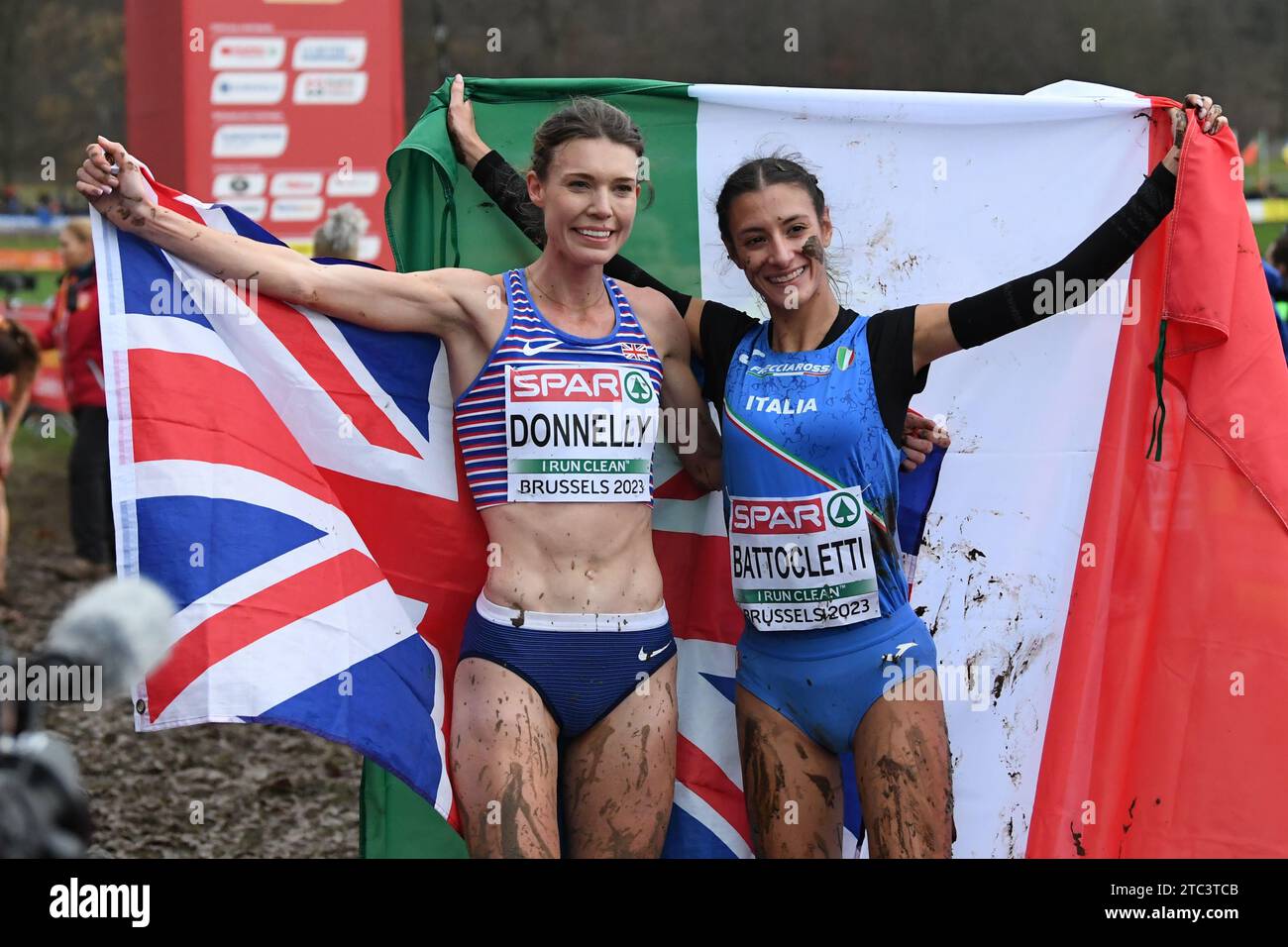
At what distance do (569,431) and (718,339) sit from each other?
59 centimetres

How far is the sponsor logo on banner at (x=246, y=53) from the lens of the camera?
907 centimetres

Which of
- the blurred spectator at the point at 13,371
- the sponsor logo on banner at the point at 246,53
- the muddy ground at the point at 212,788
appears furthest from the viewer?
the sponsor logo on banner at the point at 246,53

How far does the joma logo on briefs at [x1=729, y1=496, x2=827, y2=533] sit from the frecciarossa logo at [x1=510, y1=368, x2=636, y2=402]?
1.57ft

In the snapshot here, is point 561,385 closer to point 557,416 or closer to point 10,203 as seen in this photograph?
point 557,416

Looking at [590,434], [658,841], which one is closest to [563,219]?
[590,434]

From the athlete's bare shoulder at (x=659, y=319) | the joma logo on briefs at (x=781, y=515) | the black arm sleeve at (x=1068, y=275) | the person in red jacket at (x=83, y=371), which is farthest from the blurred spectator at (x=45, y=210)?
the black arm sleeve at (x=1068, y=275)

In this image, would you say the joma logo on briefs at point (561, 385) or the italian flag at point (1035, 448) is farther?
the italian flag at point (1035, 448)

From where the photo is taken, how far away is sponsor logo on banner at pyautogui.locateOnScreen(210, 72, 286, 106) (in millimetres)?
9117

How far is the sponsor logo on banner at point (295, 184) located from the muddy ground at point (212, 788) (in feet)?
10.7

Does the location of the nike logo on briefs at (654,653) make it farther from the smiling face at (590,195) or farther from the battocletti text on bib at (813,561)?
the smiling face at (590,195)

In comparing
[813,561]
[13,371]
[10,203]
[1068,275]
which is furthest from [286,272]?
[10,203]

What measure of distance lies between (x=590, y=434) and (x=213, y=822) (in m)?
3.85

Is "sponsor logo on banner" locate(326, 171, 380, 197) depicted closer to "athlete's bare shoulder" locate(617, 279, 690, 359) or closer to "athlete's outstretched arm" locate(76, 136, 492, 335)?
"athlete's outstretched arm" locate(76, 136, 492, 335)
